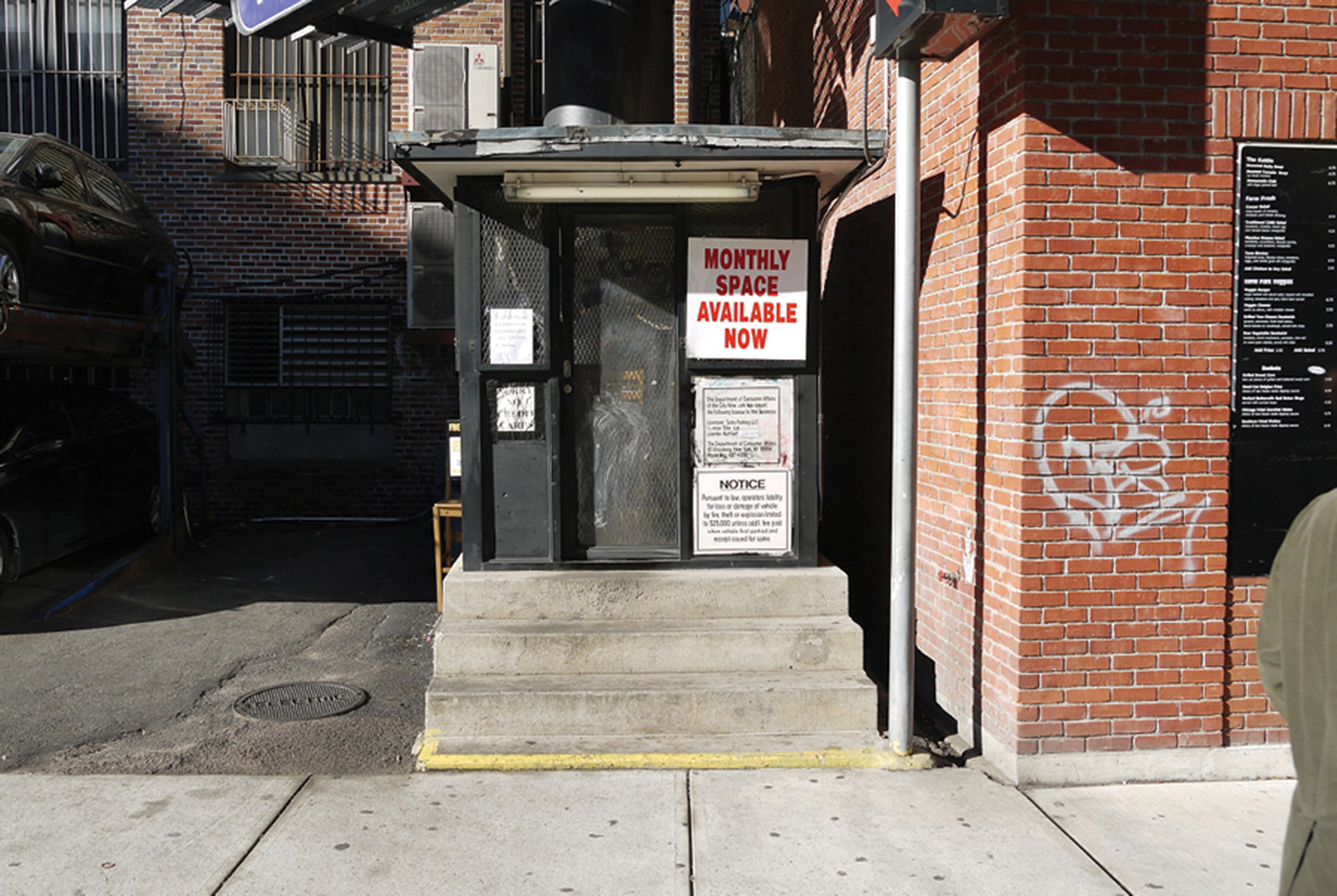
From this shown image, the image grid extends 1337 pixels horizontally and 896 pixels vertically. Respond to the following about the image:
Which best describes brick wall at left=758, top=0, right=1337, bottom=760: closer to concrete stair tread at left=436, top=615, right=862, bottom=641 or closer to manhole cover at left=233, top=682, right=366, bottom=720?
concrete stair tread at left=436, top=615, right=862, bottom=641

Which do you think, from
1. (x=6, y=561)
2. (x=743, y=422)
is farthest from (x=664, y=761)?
(x=6, y=561)

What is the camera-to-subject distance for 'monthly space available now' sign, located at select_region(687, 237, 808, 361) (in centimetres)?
599

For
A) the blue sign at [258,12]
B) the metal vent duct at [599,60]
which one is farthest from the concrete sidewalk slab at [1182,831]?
the blue sign at [258,12]

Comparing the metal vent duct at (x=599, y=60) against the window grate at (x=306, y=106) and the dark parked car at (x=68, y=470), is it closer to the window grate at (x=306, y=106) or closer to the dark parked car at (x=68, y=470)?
the dark parked car at (x=68, y=470)

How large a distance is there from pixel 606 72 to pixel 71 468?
5.56m

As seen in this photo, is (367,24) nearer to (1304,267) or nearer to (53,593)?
(53,593)

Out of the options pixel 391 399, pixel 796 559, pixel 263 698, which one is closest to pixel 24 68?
pixel 391 399

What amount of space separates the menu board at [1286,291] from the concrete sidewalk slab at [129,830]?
4.79 metres

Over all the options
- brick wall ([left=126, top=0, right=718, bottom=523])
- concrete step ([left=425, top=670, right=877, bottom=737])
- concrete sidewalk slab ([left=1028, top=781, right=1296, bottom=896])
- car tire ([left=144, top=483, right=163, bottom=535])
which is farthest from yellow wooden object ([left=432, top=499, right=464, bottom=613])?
concrete sidewalk slab ([left=1028, top=781, right=1296, bottom=896])

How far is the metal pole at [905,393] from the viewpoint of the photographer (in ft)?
16.3

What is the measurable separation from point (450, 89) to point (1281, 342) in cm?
981

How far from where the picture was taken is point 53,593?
27.6 ft

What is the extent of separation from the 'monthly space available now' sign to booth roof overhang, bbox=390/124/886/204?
0.53m

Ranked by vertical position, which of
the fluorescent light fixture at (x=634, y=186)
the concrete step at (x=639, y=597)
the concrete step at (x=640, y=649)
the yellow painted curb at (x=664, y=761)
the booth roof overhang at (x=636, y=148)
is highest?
the booth roof overhang at (x=636, y=148)
